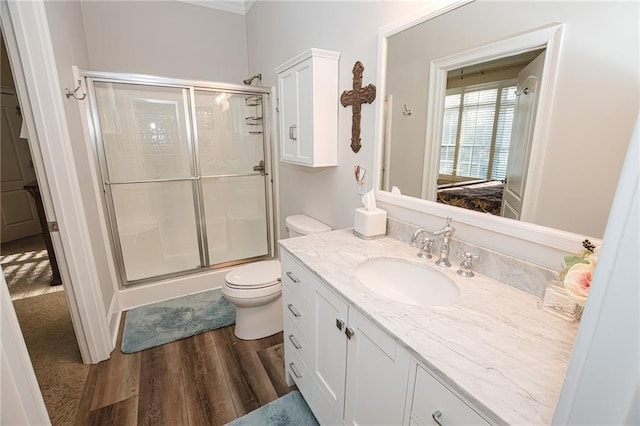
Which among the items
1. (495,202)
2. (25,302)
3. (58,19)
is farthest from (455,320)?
(25,302)

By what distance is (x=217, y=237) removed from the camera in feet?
9.83

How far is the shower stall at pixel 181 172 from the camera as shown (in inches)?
93.0

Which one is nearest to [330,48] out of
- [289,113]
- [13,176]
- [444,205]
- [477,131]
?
[289,113]

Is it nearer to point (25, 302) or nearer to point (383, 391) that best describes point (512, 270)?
point (383, 391)

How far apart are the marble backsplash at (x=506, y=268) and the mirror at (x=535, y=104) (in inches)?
5.9

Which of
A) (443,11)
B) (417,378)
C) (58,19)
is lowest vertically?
(417,378)

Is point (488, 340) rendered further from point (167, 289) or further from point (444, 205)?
point (167, 289)

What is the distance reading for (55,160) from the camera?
1.48 m

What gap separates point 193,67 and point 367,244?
2592 millimetres

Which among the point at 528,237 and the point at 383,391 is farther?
the point at 528,237

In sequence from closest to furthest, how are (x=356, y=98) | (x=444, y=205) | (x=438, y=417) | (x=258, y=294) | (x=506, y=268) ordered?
(x=438, y=417) → (x=506, y=268) → (x=444, y=205) → (x=356, y=98) → (x=258, y=294)

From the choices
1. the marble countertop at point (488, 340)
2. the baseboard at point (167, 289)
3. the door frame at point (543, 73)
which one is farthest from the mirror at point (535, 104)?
the baseboard at point (167, 289)

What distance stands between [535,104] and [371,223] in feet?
2.65

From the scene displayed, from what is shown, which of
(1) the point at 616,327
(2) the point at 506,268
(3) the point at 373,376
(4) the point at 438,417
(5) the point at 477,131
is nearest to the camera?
(1) the point at 616,327
